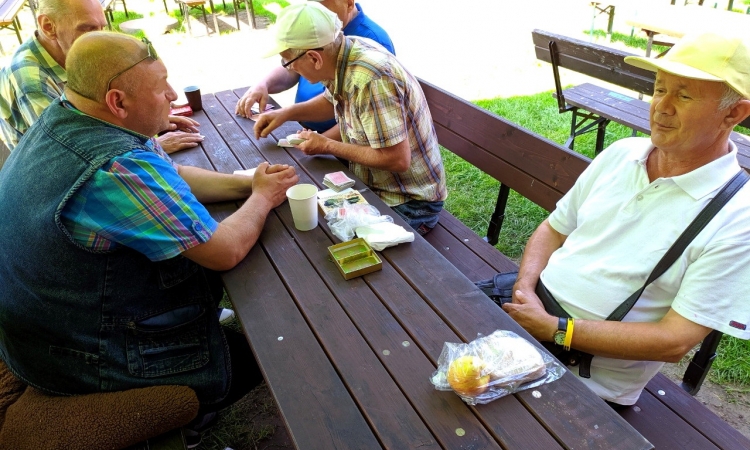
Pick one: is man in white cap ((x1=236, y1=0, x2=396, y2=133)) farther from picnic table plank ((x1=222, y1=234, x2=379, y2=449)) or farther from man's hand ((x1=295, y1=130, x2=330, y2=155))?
picnic table plank ((x1=222, y1=234, x2=379, y2=449))

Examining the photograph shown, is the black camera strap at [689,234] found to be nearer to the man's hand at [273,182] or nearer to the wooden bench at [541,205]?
the wooden bench at [541,205]

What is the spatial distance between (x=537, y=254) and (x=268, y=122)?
1.60 meters

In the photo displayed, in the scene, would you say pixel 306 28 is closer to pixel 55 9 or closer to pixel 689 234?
pixel 55 9

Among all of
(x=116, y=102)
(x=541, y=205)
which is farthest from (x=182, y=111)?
(x=541, y=205)

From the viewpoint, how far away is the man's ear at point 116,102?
5.34 ft

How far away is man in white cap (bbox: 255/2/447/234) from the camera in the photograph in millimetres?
2234

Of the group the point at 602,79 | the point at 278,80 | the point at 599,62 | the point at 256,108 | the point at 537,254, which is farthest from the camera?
the point at 602,79

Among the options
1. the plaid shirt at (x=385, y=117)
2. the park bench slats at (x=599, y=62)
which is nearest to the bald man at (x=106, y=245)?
the plaid shirt at (x=385, y=117)

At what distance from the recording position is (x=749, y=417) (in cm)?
241

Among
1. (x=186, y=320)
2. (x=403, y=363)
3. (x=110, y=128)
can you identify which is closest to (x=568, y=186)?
(x=403, y=363)

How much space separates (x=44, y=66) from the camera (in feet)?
8.63

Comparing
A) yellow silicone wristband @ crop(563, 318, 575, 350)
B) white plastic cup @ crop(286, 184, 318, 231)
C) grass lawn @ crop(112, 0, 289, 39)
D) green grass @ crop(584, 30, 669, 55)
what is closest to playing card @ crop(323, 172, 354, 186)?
white plastic cup @ crop(286, 184, 318, 231)

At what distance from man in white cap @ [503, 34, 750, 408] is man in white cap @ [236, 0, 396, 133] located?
1.53 m

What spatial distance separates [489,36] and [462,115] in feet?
18.0
